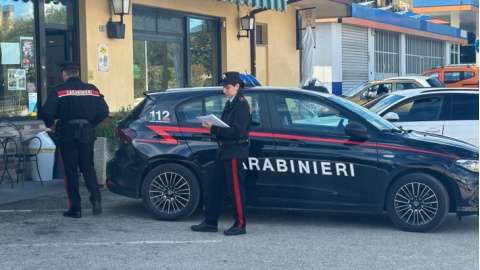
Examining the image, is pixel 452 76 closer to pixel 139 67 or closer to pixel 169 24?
pixel 169 24

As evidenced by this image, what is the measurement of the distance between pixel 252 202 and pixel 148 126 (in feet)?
4.90

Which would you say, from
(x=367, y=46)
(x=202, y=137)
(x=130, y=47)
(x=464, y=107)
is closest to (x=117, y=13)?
(x=130, y=47)

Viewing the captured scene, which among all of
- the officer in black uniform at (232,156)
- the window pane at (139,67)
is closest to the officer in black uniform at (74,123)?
the officer in black uniform at (232,156)

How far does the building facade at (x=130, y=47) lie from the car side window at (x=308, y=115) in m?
5.17

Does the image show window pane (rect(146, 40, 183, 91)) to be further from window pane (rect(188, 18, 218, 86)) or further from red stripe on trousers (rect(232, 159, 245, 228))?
red stripe on trousers (rect(232, 159, 245, 228))

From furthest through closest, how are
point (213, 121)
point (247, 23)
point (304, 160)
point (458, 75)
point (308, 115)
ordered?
point (458, 75)
point (247, 23)
point (308, 115)
point (304, 160)
point (213, 121)

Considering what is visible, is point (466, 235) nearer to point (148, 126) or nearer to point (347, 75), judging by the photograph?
point (148, 126)

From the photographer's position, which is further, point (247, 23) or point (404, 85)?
point (404, 85)

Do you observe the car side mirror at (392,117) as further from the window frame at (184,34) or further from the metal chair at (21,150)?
the window frame at (184,34)

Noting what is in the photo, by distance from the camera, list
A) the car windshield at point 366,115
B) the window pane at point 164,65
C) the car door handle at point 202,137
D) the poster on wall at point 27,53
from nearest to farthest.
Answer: the car windshield at point 366,115 < the car door handle at point 202,137 < the poster on wall at point 27,53 < the window pane at point 164,65

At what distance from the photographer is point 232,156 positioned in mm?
7871

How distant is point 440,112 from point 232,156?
14.6 ft

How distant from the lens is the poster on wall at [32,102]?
39.9 feet

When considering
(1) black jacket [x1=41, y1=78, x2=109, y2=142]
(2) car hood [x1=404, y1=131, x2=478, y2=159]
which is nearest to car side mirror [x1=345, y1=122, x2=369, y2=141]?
(2) car hood [x1=404, y1=131, x2=478, y2=159]
